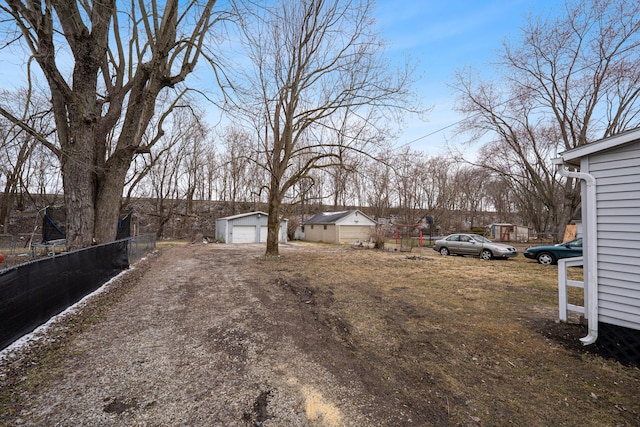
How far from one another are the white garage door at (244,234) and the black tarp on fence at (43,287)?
57.4 feet

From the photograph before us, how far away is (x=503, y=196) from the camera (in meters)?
42.8

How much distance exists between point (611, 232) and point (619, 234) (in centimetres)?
8

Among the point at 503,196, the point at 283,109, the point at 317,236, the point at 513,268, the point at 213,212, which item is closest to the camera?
the point at 513,268

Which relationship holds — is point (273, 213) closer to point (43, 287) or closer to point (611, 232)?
point (43, 287)

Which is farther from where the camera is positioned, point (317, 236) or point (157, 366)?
point (317, 236)

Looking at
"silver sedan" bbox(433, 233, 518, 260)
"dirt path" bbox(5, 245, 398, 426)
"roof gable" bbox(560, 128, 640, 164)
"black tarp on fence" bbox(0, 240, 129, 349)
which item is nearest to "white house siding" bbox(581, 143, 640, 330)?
"roof gable" bbox(560, 128, 640, 164)

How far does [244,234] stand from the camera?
25094mm

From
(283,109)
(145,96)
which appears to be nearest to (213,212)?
(283,109)

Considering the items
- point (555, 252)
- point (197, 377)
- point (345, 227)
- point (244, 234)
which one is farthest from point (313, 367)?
point (244, 234)

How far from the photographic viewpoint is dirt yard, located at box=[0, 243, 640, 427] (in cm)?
252

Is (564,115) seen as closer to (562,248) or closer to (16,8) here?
(562,248)

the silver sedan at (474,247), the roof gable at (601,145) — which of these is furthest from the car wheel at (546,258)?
the roof gable at (601,145)

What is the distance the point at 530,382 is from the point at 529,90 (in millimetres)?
20891

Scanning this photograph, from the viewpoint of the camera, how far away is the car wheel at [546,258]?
11.9m
